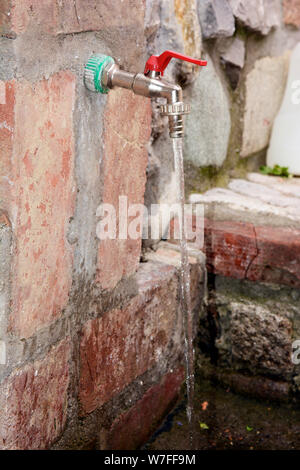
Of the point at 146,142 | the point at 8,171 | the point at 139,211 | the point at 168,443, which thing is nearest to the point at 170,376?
the point at 168,443

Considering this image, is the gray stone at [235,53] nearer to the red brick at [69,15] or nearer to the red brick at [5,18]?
the red brick at [69,15]

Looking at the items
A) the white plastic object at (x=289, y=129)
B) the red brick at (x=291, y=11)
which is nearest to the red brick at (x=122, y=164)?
the white plastic object at (x=289, y=129)

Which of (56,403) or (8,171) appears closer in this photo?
(8,171)

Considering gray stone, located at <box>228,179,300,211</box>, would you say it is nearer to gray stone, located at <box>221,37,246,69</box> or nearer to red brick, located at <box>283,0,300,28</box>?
gray stone, located at <box>221,37,246,69</box>

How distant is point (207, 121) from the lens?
1731 millimetres

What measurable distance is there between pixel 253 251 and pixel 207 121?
46 cm

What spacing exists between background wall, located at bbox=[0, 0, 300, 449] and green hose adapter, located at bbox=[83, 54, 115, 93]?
0.05 feet

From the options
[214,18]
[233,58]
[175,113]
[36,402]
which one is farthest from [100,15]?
[233,58]

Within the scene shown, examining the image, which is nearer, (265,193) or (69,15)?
(69,15)

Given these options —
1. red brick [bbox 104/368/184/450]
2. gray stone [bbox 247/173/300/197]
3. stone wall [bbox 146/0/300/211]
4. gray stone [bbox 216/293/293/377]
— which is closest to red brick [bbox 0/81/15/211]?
stone wall [bbox 146/0/300/211]

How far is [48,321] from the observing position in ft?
3.57

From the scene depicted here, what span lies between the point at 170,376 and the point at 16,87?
0.96m

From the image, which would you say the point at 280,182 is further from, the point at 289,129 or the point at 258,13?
the point at 258,13
